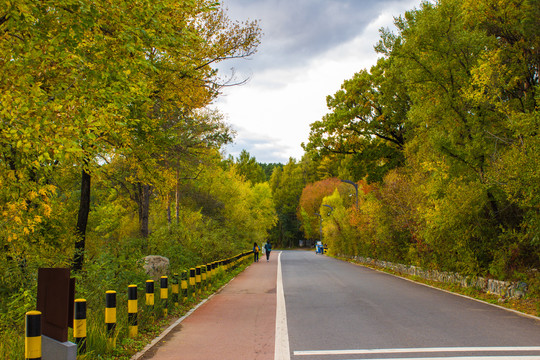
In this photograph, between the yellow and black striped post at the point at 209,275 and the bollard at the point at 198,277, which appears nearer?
the bollard at the point at 198,277

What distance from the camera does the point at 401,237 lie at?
22.9m

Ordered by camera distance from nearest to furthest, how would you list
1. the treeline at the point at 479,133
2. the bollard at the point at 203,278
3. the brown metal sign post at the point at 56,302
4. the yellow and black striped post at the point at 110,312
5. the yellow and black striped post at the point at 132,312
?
1. the brown metal sign post at the point at 56,302
2. the yellow and black striped post at the point at 110,312
3. the yellow and black striped post at the point at 132,312
4. the treeline at the point at 479,133
5. the bollard at the point at 203,278

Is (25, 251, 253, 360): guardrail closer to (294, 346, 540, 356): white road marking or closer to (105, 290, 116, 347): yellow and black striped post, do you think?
(105, 290, 116, 347): yellow and black striped post

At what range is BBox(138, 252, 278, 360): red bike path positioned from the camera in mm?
6418

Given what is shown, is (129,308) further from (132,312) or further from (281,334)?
(281,334)

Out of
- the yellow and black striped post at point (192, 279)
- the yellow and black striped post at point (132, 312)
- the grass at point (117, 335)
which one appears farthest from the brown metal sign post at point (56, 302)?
the yellow and black striped post at point (192, 279)

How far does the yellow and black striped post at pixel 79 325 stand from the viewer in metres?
5.71

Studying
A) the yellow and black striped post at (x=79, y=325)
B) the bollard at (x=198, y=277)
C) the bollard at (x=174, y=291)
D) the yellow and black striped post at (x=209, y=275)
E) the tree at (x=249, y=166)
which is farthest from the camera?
the tree at (x=249, y=166)

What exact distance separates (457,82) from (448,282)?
270 inches

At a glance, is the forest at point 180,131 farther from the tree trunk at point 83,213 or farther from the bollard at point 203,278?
the bollard at point 203,278

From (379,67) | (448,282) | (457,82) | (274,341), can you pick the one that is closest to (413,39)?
(457,82)

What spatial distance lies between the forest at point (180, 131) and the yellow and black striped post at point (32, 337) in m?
1.44

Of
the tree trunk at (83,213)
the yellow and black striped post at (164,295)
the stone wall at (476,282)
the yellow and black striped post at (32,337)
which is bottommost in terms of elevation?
the stone wall at (476,282)

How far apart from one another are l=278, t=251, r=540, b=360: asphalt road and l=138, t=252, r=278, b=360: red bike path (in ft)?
1.57
